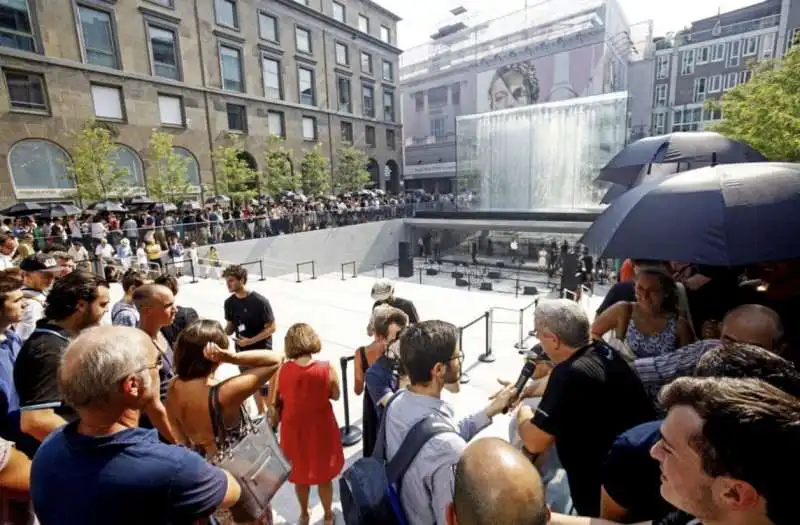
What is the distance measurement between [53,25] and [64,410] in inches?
1087

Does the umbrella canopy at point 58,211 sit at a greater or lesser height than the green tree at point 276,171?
lesser

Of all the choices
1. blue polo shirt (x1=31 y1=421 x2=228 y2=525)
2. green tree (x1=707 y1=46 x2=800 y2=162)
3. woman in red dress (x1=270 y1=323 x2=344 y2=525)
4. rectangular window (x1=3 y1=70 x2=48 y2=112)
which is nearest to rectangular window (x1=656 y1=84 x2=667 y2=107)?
green tree (x1=707 y1=46 x2=800 y2=162)

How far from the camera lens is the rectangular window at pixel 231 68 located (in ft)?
91.8

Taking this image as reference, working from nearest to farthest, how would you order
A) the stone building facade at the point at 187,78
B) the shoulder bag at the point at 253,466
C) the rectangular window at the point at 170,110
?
the shoulder bag at the point at 253,466, the stone building facade at the point at 187,78, the rectangular window at the point at 170,110

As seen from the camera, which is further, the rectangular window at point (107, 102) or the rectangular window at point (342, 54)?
the rectangular window at point (342, 54)

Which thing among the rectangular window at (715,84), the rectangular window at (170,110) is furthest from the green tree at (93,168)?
the rectangular window at (715,84)

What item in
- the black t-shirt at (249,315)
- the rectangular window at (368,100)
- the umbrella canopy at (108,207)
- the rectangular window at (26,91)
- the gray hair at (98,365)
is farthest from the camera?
the rectangular window at (368,100)

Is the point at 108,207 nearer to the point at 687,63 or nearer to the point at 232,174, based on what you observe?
the point at 232,174

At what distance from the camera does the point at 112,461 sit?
4.77ft

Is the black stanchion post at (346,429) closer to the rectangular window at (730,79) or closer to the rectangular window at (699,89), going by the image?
the rectangular window at (730,79)

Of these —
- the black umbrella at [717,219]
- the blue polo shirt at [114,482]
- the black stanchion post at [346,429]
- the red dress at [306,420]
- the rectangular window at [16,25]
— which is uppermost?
the rectangular window at [16,25]

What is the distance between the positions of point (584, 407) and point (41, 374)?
3081 millimetres

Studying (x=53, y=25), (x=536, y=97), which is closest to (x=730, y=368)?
(x=53, y=25)

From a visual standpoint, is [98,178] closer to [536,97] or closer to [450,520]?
[450,520]
